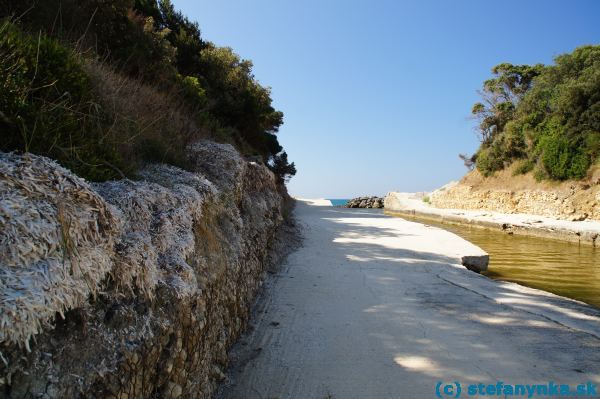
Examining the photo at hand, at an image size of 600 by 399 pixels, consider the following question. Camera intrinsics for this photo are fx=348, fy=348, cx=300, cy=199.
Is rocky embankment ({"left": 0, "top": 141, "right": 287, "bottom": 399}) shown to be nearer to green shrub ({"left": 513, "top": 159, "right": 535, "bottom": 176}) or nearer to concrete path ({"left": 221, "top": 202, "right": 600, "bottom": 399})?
concrete path ({"left": 221, "top": 202, "right": 600, "bottom": 399})

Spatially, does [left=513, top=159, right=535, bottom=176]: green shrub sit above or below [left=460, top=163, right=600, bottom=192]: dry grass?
above

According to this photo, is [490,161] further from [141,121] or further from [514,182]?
[141,121]

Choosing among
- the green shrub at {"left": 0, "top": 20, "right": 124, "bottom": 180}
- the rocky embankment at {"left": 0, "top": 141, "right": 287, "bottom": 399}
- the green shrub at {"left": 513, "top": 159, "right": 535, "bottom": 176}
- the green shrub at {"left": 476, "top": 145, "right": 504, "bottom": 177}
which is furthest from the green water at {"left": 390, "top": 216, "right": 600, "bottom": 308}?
the green shrub at {"left": 476, "top": 145, "right": 504, "bottom": 177}

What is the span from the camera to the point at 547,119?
72.0 ft

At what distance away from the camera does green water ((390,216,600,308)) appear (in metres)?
7.13

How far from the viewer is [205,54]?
43.7 ft

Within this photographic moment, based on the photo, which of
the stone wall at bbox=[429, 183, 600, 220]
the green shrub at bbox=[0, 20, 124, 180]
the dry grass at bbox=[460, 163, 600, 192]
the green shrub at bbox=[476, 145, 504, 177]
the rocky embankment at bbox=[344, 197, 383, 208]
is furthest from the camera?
the rocky embankment at bbox=[344, 197, 383, 208]

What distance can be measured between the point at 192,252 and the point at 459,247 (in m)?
8.73

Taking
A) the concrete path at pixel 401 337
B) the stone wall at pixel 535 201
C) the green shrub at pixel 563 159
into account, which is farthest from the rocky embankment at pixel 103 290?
the green shrub at pixel 563 159

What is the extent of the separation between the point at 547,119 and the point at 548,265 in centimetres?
1698

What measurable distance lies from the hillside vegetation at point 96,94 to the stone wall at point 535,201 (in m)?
16.4

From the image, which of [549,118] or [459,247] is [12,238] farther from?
[549,118]

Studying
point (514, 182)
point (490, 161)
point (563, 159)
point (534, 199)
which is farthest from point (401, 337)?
point (490, 161)

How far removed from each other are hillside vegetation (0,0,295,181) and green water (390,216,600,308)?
24.8ft
